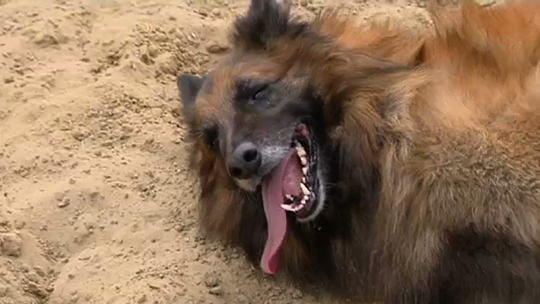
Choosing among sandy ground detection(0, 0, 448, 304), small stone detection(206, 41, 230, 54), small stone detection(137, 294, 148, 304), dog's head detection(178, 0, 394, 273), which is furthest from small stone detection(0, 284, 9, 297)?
small stone detection(206, 41, 230, 54)

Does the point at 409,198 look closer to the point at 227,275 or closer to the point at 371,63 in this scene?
the point at 371,63

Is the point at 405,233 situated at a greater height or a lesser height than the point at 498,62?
lesser

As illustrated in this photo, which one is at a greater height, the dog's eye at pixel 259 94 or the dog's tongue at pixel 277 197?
the dog's eye at pixel 259 94

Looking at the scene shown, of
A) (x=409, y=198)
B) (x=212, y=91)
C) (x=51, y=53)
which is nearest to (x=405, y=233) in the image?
(x=409, y=198)

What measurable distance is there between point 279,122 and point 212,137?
356 millimetres

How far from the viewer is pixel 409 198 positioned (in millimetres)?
3293

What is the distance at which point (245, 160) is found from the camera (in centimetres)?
332

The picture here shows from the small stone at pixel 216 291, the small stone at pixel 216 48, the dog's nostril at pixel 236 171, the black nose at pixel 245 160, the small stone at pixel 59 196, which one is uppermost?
the black nose at pixel 245 160

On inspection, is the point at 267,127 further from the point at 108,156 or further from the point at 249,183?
the point at 108,156

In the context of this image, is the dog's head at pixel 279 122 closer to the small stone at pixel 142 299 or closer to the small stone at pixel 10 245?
the small stone at pixel 142 299

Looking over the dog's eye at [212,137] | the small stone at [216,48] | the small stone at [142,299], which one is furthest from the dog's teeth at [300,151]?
the small stone at [216,48]

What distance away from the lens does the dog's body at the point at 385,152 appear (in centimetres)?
317

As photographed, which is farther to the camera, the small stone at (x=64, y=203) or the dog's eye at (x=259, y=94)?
the small stone at (x=64, y=203)

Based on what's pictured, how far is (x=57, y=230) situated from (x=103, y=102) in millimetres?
745
